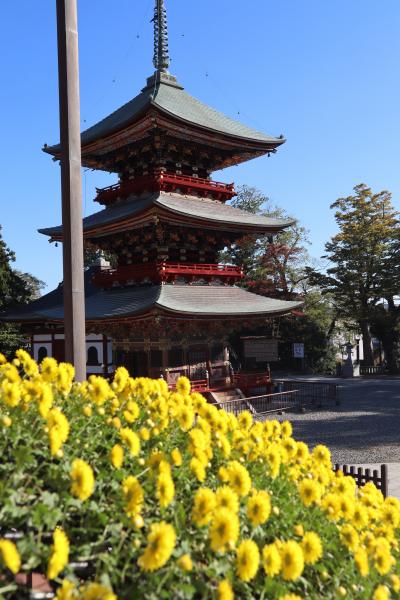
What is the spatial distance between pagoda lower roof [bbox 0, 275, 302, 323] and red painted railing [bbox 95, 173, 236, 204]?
11.7 ft

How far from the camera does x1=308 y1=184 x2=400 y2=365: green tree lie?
3394cm

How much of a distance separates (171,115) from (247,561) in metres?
15.9

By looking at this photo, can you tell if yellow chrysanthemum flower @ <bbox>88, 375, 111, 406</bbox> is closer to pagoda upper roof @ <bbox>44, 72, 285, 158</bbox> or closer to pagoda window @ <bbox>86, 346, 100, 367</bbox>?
pagoda upper roof @ <bbox>44, 72, 285, 158</bbox>

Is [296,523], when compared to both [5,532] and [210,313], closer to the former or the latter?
[5,532]

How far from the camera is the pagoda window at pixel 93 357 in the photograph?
2045cm

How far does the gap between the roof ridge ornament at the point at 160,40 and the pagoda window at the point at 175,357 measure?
12.1m

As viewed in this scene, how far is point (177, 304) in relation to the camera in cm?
1585

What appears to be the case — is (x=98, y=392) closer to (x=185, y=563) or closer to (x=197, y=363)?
(x=185, y=563)

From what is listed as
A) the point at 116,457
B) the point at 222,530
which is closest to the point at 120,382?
the point at 116,457

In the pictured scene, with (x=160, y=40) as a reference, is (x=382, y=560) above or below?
below

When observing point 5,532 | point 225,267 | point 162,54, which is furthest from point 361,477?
point 162,54

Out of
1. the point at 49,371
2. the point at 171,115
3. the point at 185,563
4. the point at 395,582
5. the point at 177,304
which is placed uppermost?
the point at 171,115

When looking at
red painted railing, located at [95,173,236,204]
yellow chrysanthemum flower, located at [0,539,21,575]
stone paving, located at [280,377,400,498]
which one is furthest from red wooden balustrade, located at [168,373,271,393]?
yellow chrysanthemum flower, located at [0,539,21,575]

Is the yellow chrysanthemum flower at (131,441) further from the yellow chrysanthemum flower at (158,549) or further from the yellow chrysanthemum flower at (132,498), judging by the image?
the yellow chrysanthemum flower at (158,549)
